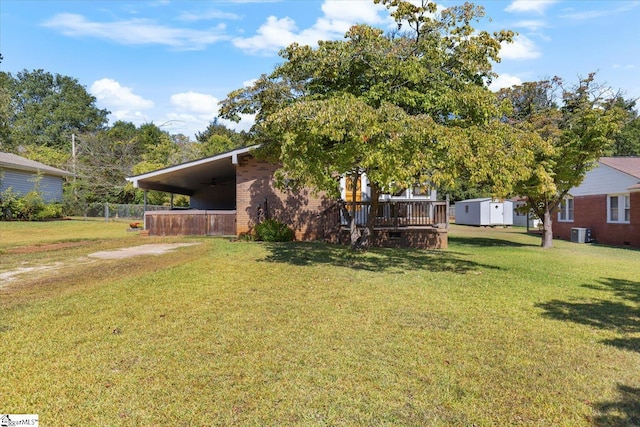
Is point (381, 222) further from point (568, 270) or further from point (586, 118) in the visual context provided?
point (586, 118)

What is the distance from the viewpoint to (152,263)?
9.73 metres

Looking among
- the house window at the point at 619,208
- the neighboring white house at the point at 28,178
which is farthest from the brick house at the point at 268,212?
the neighboring white house at the point at 28,178

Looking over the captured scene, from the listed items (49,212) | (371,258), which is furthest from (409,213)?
(49,212)

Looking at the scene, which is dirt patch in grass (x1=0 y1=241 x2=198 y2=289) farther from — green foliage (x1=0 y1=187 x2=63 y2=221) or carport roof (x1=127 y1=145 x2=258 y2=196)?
green foliage (x1=0 y1=187 x2=63 y2=221)

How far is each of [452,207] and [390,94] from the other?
130ft

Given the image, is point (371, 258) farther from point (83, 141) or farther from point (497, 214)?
point (83, 141)

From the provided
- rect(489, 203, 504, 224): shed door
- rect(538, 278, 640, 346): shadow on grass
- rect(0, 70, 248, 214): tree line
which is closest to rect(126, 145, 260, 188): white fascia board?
rect(0, 70, 248, 214): tree line

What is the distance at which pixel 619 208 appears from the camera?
66.1 ft

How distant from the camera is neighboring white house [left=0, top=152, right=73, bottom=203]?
25031 millimetres

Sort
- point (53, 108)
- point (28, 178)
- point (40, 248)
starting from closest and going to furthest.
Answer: point (40, 248) < point (28, 178) < point (53, 108)

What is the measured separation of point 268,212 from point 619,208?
17732 mm

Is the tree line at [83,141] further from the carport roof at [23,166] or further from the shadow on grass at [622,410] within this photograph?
the shadow on grass at [622,410]

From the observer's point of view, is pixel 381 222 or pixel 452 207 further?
pixel 452 207

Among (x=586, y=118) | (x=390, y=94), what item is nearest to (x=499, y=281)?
(x=390, y=94)
